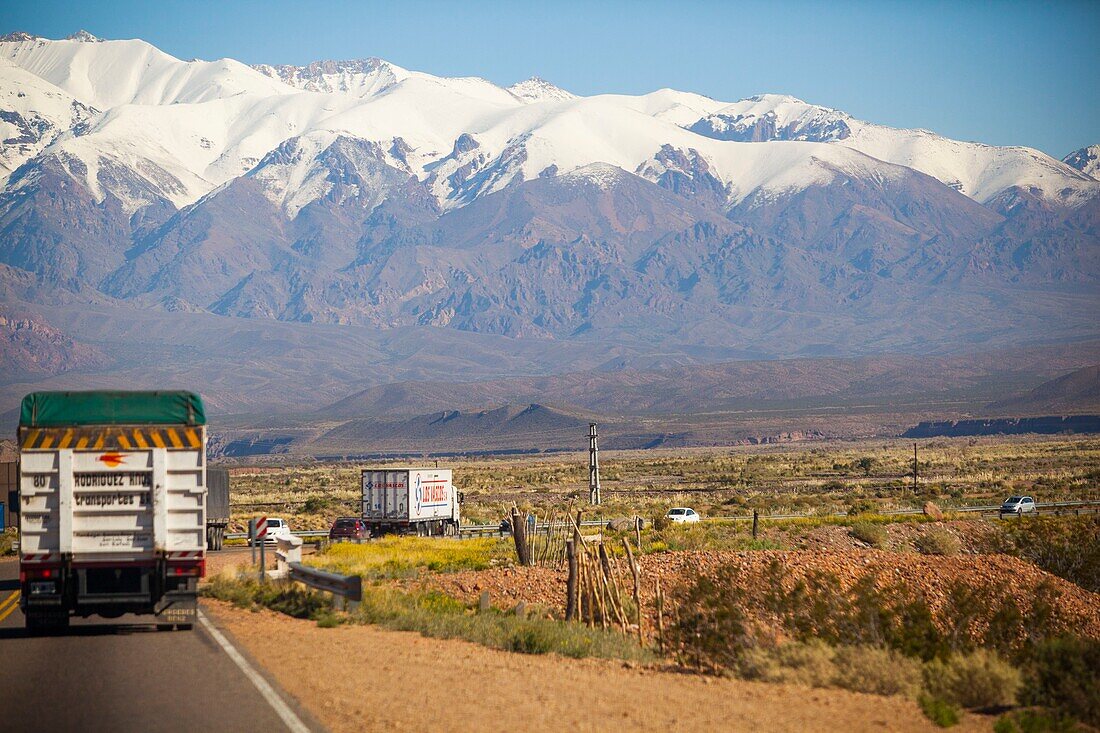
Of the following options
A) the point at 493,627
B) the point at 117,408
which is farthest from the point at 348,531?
the point at 117,408

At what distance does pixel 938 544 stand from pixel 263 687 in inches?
914

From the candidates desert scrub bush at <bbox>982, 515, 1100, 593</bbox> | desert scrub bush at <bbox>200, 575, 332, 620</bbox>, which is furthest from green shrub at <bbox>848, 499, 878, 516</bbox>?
desert scrub bush at <bbox>200, 575, 332, 620</bbox>

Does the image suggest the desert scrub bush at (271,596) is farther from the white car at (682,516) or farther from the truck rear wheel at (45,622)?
the white car at (682,516)

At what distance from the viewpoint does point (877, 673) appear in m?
15.0

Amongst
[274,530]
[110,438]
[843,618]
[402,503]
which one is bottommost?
[843,618]

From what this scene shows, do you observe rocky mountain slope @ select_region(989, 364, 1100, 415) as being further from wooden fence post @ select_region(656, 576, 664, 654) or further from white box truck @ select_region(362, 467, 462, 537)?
wooden fence post @ select_region(656, 576, 664, 654)

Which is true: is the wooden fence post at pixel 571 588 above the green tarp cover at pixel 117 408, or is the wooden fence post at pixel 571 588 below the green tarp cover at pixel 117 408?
below

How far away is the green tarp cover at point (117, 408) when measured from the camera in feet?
62.6

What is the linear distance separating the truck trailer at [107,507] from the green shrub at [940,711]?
945 cm

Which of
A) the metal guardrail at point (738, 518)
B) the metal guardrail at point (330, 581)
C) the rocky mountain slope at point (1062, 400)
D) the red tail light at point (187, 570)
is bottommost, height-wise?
the metal guardrail at point (738, 518)

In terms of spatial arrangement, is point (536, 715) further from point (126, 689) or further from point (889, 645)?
point (889, 645)

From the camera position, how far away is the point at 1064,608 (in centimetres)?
2348

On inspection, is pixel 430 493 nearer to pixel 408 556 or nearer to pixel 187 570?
pixel 408 556

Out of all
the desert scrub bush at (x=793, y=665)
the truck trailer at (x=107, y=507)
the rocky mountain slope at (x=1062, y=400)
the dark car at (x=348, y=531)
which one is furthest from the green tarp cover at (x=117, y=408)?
the rocky mountain slope at (x=1062, y=400)
